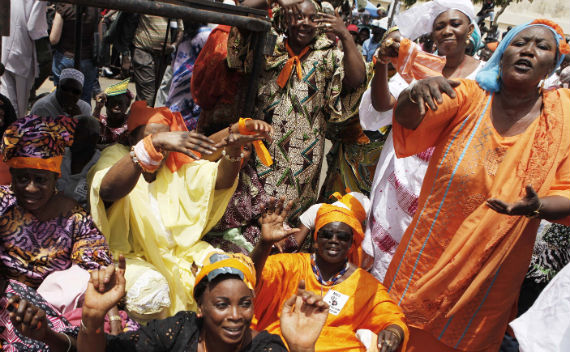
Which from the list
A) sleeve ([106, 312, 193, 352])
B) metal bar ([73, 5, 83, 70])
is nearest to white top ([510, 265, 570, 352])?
sleeve ([106, 312, 193, 352])

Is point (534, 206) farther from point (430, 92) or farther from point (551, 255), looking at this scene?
point (551, 255)

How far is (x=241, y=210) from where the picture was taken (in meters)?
3.58

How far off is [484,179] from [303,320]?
3.41 ft

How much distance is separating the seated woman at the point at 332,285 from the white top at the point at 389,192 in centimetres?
23

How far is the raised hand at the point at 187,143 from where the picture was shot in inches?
101

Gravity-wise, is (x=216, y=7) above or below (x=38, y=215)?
above

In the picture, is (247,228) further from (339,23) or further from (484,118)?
(484,118)

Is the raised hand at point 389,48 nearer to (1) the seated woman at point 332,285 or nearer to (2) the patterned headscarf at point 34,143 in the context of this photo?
(1) the seated woman at point 332,285

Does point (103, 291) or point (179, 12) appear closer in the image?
point (103, 291)

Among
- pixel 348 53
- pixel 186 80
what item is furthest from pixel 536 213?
pixel 186 80

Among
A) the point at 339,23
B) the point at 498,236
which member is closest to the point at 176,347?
the point at 498,236

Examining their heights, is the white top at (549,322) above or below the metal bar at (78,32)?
below

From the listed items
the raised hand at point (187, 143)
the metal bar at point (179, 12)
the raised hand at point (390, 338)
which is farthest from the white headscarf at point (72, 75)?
the raised hand at point (390, 338)

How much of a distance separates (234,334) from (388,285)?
105 cm
